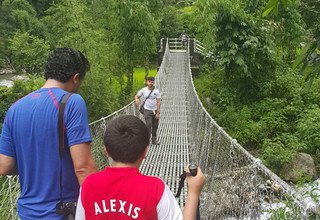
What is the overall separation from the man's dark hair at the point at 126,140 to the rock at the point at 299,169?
5880mm

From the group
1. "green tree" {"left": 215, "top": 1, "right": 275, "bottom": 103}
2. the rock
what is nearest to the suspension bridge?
"green tree" {"left": 215, "top": 1, "right": 275, "bottom": 103}

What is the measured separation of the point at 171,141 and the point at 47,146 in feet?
14.5

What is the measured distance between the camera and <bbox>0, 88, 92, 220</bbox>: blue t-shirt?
3.92ft

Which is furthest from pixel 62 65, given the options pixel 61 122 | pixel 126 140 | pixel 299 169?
pixel 299 169

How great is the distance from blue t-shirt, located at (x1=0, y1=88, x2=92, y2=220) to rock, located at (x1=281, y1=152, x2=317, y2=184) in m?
5.82

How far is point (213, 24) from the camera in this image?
9.59 meters

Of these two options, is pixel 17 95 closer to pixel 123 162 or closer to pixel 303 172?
pixel 303 172

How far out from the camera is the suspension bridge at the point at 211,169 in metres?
1.60

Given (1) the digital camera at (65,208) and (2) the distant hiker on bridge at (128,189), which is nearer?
(2) the distant hiker on bridge at (128,189)

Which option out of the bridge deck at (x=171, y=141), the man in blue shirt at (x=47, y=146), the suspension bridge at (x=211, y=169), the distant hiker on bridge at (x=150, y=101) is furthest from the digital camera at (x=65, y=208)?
the distant hiker on bridge at (x=150, y=101)

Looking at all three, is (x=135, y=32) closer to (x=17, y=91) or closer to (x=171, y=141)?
(x=17, y=91)

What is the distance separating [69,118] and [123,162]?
0.78 feet

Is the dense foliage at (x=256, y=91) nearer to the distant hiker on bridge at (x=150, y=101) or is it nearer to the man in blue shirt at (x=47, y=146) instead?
the distant hiker on bridge at (x=150, y=101)

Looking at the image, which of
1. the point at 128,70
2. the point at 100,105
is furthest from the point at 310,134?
the point at 128,70
